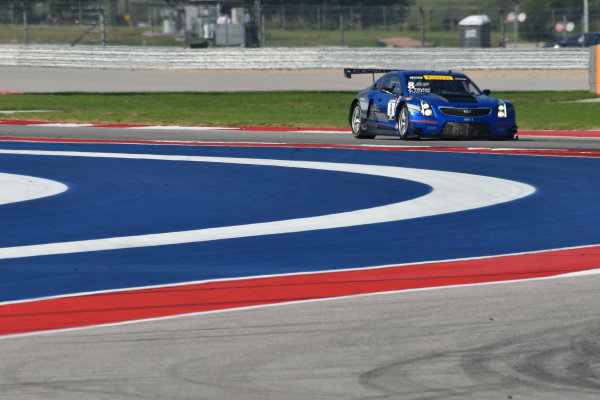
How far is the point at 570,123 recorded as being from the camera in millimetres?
22984

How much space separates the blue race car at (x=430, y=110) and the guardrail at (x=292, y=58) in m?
22.1

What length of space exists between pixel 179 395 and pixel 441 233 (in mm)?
4882

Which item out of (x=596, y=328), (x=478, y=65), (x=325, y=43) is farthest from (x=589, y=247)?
(x=325, y=43)

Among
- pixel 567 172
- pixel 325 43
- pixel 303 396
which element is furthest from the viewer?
pixel 325 43

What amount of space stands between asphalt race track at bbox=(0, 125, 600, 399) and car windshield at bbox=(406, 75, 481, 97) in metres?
4.35

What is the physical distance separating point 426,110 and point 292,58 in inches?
1020

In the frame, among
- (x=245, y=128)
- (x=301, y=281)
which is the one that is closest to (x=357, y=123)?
(x=245, y=128)

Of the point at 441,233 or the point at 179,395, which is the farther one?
the point at 441,233

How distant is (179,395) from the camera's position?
4570 millimetres

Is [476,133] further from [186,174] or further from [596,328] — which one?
[596,328]

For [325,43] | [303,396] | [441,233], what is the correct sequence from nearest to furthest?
[303,396] < [441,233] < [325,43]

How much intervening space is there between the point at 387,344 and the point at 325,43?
156ft

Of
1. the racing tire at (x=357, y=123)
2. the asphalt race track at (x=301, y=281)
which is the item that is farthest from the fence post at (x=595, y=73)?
the asphalt race track at (x=301, y=281)

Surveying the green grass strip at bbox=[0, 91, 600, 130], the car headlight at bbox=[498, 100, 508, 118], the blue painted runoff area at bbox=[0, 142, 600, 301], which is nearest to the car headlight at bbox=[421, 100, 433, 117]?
the car headlight at bbox=[498, 100, 508, 118]
